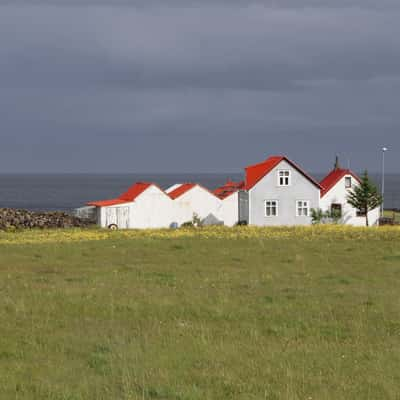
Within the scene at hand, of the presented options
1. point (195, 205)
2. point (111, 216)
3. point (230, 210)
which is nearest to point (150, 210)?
point (111, 216)

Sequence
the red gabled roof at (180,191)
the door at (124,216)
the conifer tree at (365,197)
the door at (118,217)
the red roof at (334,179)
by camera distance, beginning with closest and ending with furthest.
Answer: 1. the door at (118,217)
2. the door at (124,216)
3. the red gabled roof at (180,191)
4. the conifer tree at (365,197)
5. the red roof at (334,179)

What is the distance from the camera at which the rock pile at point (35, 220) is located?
52.3m

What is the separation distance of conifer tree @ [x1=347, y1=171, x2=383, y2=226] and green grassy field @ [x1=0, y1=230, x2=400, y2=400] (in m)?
46.8

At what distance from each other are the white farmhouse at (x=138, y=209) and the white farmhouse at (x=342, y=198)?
18.6 m

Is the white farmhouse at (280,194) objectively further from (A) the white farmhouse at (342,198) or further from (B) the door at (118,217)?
(B) the door at (118,217)

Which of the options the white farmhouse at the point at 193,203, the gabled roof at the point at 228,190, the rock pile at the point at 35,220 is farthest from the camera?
the gabled roof at the point at 228,190

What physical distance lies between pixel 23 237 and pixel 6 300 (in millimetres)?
24027

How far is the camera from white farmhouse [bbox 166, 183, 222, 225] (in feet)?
228

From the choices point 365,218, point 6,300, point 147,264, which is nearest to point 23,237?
point 147,264

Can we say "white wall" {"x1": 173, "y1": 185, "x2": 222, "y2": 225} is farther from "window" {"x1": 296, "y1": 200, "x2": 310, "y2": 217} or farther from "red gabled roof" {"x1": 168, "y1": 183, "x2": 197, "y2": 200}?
"window" {"x1": 296, "y1": 200, "x2": 310, "y2": 217}

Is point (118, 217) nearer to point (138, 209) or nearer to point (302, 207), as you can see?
point (138, 209)

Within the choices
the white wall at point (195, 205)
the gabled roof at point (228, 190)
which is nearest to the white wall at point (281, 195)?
the white wall at point (195, 205)

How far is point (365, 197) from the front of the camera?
242 ft

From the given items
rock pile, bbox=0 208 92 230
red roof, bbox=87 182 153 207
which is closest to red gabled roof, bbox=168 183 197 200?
red roof, bbox=87 182 153 207
